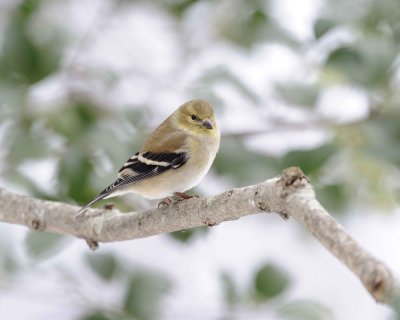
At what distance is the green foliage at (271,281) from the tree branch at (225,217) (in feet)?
1.77

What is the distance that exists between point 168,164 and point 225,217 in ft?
2.11

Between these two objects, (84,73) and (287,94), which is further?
(84,73)

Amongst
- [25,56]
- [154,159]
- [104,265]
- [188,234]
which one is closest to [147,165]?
[154,159]

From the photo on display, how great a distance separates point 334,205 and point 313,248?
979 millimetres

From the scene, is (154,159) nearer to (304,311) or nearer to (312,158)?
(312,158)

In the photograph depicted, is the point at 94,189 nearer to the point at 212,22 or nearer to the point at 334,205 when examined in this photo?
the point at 334,205

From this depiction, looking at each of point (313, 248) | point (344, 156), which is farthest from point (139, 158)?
point (313, 248)

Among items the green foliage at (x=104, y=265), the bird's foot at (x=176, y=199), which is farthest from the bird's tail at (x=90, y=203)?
the green foliage at (x=104, y=265)

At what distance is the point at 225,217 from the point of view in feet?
4.20

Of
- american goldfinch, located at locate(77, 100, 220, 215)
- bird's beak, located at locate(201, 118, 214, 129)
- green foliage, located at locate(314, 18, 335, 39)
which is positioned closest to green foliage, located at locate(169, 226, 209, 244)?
american goldfinch, located at locate(77, 100, 220, 215)

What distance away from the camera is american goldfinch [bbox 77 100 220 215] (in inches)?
73.6

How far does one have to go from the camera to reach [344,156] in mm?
2266

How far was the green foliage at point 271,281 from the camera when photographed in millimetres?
1918

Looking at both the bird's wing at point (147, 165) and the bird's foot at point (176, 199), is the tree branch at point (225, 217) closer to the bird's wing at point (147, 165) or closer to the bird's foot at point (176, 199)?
the bird's foot at point (176, 199)
